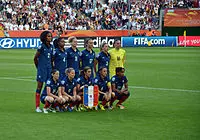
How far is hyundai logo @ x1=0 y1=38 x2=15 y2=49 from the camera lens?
42625 mm

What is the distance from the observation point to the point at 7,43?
43.0 meters

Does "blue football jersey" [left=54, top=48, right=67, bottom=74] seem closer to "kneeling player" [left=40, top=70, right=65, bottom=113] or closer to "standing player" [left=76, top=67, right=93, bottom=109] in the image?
"standing player" [left=76, top=67, right=93, bottom=109]

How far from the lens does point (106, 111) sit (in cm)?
1323

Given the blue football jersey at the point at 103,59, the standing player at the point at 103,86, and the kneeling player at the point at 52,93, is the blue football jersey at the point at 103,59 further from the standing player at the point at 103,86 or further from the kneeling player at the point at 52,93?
the kneeling player at the point at 52,93

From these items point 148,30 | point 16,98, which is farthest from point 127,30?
point 16,98

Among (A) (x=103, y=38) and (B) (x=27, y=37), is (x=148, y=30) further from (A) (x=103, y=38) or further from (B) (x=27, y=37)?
(B) (x=27, y=37)

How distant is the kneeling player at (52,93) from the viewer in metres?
12.7

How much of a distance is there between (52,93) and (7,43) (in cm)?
3067

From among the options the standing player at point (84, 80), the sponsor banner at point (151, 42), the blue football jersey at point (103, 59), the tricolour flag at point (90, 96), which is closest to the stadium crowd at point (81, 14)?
the sponsor banner at point (151, 42)

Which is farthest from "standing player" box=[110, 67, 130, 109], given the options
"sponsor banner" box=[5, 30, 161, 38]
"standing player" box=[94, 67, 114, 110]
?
"sponsor banner" box=[5, 30, 161, 38]

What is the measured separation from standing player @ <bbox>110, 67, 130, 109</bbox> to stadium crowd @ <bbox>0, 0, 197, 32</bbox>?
33531 millimetres

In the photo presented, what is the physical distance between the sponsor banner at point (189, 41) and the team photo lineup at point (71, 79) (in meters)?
35.0

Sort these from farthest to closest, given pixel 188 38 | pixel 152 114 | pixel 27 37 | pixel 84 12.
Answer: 1. pixel 84 12
2. pixel 188 38
3. pixel 27 37
4. pixel 152 114

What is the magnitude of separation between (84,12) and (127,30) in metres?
4.67
